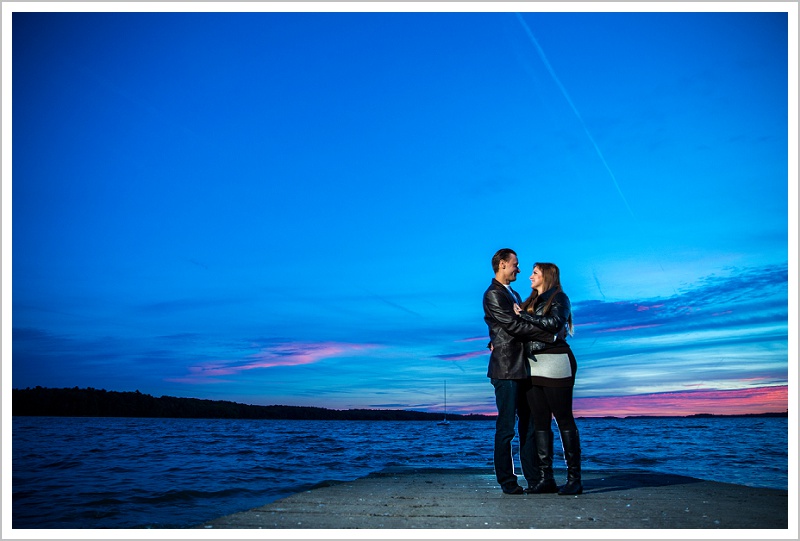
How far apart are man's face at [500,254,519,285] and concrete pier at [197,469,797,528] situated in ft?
6.92

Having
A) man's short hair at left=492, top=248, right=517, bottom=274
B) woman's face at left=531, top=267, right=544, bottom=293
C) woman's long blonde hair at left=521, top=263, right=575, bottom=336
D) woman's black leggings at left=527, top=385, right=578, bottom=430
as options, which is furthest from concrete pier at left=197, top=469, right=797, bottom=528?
man's short hair at left=492, top=248, right=517, bottom=274

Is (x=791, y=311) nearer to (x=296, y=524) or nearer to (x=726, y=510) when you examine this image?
(x=726, y=510)

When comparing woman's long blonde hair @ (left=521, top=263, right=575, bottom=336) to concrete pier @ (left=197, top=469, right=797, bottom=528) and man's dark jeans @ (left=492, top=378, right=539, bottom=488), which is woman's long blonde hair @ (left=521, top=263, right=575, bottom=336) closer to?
man's dark jeans @ (left=492, top=378, right=539, bottom=488)

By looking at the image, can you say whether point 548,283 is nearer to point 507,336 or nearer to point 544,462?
point 507,336

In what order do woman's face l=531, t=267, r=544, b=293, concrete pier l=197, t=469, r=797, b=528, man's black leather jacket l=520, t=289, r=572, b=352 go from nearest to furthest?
1. concrete pier l=197, t=469, r=797, b=528
2. man's black leather jacket l=520, t=289, r=572, b=352
3. woman's face l=531, t=267, r=544, b=293

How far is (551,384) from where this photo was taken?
5.61 m

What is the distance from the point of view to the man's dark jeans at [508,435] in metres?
5.66

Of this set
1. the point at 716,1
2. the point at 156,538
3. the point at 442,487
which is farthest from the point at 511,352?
the point at 716,1

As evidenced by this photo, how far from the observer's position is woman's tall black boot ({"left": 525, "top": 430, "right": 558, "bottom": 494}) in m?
5.68

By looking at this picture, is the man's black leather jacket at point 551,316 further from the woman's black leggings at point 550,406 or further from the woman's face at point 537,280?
the woman's black leggings at point 550,406

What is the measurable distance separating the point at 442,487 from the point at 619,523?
2.46m

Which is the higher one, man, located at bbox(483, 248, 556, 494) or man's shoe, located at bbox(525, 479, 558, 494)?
man, located at bbox(483, 248, 556, 494)

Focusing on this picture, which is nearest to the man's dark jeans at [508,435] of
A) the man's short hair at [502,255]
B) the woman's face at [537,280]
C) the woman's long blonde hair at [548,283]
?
the woman's long blonde hair at [548,283]

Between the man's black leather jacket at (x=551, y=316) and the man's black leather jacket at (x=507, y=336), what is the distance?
0.04 metres
